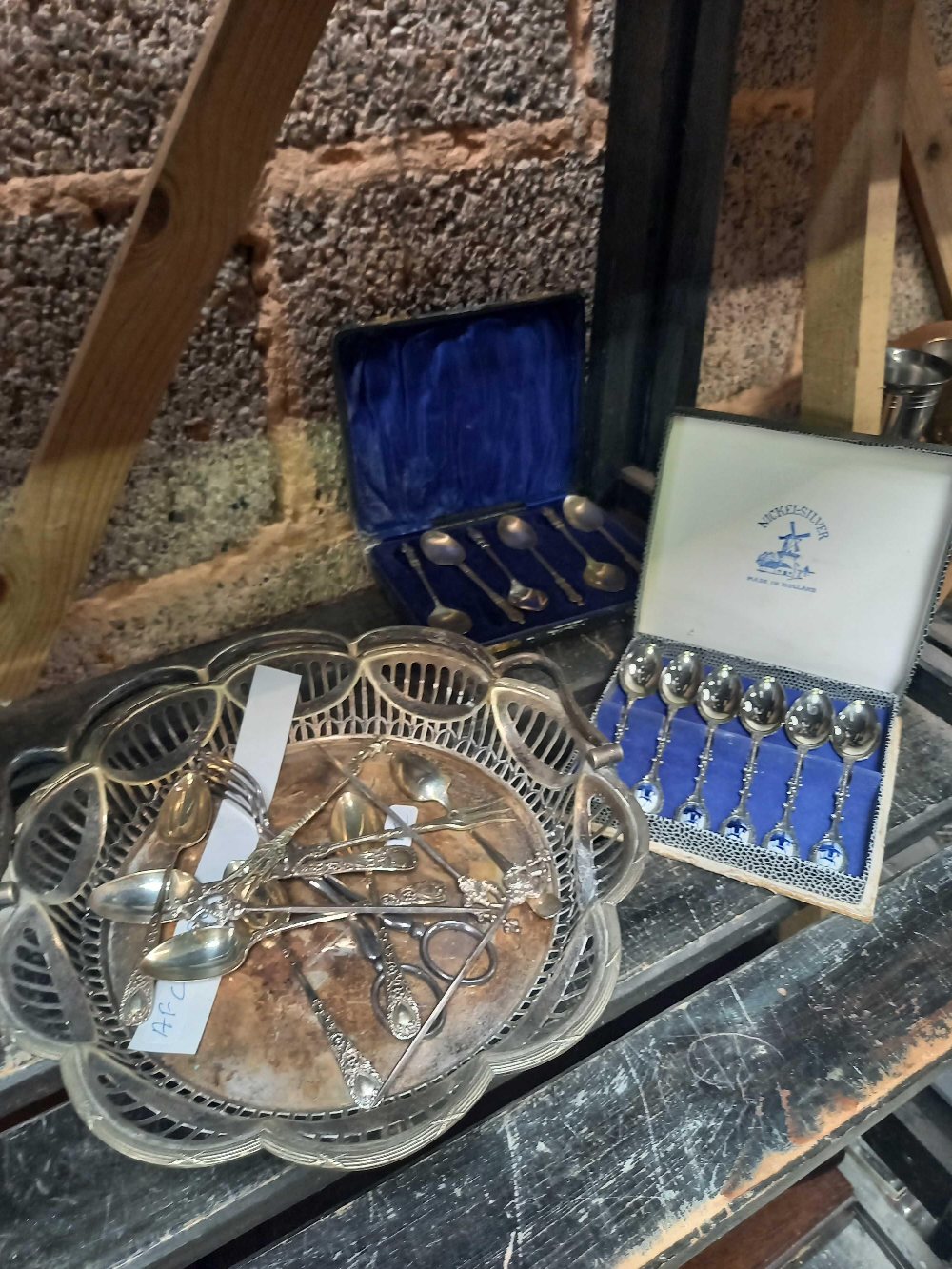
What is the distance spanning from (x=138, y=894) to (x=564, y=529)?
549 millimetres

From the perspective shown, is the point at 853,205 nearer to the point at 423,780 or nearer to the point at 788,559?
the point at 788,559

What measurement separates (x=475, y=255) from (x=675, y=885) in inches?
22.8

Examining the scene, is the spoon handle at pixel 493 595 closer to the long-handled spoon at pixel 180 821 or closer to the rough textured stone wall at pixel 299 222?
the rough textured stone wall at pixel 299 222

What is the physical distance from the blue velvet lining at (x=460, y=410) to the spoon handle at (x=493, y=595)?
0.08 metres

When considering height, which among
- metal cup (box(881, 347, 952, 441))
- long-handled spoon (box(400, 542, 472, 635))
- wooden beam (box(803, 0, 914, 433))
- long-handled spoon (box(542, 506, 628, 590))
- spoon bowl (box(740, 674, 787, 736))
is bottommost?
spoon bowl (box(740, 674, 787, 736))

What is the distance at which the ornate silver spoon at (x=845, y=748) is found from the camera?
655mm

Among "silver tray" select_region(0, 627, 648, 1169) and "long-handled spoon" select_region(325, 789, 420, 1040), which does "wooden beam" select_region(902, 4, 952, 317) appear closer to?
"silver tray" select_region(0, 627, 648, 1169)

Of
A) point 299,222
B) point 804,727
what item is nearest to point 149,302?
point 299,222

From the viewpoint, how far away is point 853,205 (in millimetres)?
680

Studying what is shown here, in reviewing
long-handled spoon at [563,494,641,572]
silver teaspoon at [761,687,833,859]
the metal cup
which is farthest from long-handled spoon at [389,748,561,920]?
the metal cup

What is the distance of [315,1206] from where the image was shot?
0.73 m

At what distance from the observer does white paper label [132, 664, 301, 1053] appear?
510 millimetres

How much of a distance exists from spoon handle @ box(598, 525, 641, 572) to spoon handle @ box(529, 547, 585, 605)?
7cm

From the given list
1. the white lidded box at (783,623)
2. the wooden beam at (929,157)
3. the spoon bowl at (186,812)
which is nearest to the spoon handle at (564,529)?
the white lidded box at (783,623)
